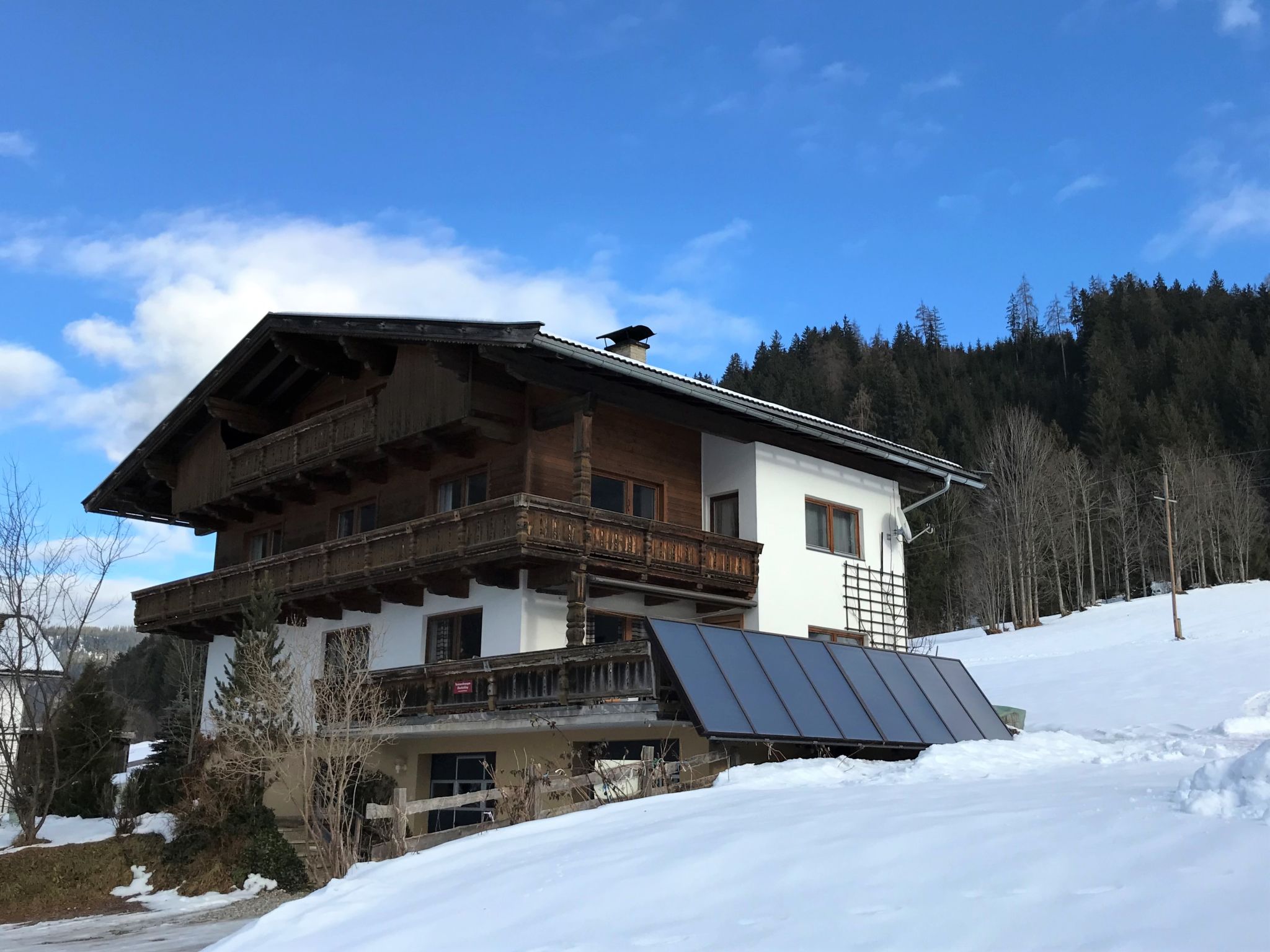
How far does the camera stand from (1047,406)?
9706 cm

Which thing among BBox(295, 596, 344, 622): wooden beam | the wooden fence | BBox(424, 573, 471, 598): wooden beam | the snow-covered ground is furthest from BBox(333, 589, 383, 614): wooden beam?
the snow-covered ground

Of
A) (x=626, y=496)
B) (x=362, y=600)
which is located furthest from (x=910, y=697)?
(x=362, y=600)

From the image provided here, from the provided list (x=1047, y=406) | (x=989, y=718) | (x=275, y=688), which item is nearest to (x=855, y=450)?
(x=989, y=718)

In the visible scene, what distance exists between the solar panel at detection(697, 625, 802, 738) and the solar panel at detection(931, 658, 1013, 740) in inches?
181

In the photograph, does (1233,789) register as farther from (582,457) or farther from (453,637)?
(453,637)

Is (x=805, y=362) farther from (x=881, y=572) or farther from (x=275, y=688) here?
(x=275, y=688)

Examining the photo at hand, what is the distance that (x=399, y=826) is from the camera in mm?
12500

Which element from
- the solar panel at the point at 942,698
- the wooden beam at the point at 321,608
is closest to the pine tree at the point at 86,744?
the wooden beam at the point at 321,608

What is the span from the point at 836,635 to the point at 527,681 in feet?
29.6

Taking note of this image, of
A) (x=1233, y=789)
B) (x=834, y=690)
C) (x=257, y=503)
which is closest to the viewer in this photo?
(x=1233, y=789)

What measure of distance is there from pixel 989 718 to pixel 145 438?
23.7 meters

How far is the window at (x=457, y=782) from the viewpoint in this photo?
77.4 feet

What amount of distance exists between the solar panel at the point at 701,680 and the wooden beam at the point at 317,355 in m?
14.4

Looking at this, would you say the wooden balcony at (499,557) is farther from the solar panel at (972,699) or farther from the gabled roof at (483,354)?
the solar panel at (972,699)
